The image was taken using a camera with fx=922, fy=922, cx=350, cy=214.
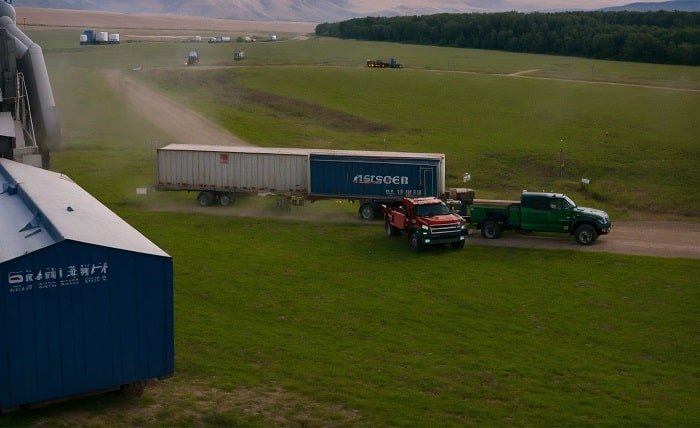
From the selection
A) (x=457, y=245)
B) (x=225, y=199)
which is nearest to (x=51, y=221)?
(x=457, y=245)

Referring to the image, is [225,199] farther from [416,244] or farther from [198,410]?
[198,410]

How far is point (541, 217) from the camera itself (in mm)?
43562

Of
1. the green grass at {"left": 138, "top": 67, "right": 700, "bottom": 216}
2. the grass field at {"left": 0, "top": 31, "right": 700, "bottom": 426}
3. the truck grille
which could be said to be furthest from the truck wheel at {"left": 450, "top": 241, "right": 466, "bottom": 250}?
the green grass at {"left": 138, "top": 67, "right": 700, "bottom": 216}

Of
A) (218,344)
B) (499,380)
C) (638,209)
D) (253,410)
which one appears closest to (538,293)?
(499,380)

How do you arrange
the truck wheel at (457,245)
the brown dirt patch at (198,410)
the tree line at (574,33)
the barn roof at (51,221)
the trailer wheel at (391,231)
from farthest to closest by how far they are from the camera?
the tree line at (574,33) < the trailer wheel at (391,231) < the truck wheel at (457,245) < the barn roof at (51,221) < the brown dirt patch at (198,410)

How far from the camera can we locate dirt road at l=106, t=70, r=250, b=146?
259 feet

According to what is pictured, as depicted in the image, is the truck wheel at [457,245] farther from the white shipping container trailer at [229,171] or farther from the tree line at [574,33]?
the tree line at [574,33]

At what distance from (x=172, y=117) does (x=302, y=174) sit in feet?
141

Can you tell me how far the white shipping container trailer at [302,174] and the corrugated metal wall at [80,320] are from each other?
27.4m

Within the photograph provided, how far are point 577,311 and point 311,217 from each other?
69.8 ft

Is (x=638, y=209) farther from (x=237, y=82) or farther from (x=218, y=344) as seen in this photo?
(x=237, y=82)

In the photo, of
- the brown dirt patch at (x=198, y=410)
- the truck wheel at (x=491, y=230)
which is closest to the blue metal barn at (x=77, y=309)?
the brown dirt patch at (x=198, y=410)

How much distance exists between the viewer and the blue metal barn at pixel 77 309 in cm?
2103

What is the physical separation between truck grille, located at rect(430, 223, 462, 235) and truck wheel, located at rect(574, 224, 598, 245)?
5.73 m
